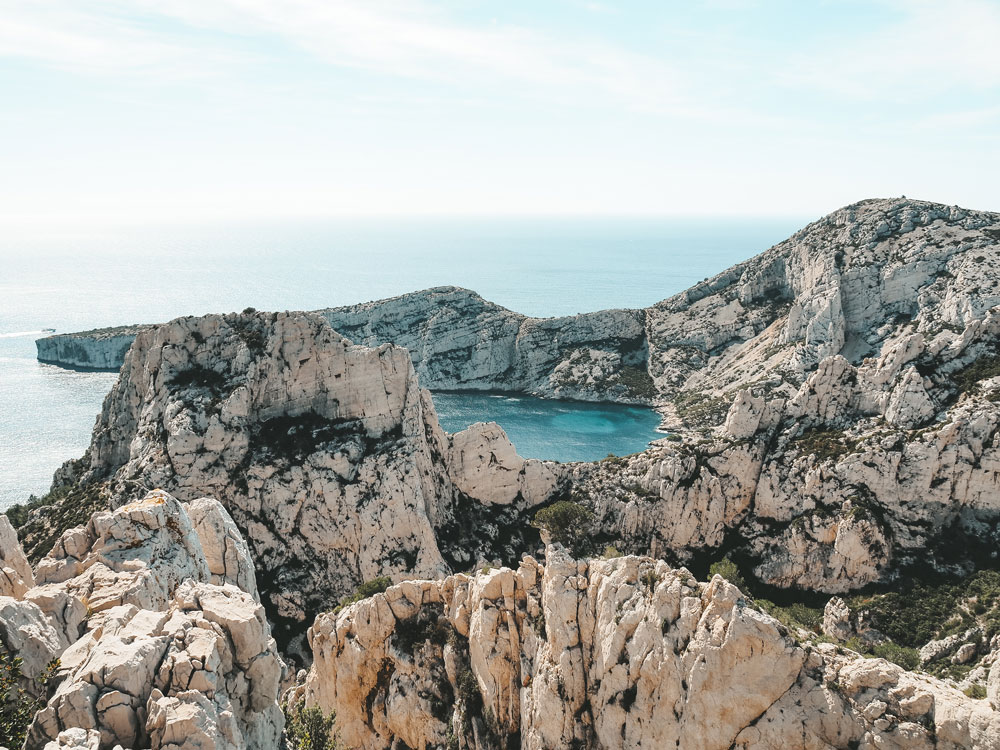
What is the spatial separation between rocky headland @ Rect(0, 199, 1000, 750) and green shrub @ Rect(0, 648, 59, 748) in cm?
29

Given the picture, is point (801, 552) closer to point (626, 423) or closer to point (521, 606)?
point (521, 606)

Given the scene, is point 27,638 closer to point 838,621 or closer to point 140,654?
Result: point 140,654

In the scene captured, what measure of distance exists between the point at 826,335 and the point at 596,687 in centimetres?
8130

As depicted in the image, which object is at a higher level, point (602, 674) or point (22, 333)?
point (602, 674)

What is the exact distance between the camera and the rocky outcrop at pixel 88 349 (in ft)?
474

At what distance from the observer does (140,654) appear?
14.2 metres

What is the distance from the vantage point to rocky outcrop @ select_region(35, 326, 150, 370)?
144625mm

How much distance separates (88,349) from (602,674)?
154 m

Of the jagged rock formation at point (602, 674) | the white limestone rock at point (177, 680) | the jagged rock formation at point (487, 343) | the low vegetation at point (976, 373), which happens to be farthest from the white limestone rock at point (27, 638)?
the jagged rock formation at point (487, 343)

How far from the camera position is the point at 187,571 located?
2459 cm

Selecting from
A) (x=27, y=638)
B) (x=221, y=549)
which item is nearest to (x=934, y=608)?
(x=221, y=549)

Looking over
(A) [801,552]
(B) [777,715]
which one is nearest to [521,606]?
(B) [777,715]

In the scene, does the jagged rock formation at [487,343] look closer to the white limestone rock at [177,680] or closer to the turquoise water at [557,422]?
the turquoise water at [557,422]

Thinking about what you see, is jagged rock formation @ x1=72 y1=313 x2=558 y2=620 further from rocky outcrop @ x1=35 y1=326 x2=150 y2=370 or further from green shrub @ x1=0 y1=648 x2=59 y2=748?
rocky outcrop @ x1=35 y1=326 x2=150 y2=370
